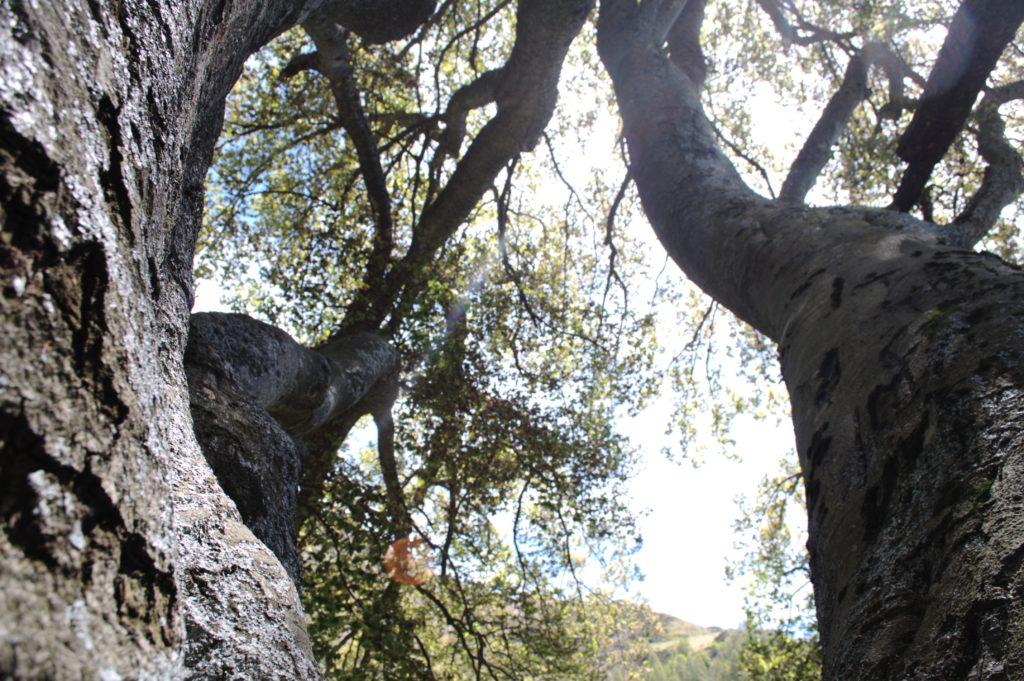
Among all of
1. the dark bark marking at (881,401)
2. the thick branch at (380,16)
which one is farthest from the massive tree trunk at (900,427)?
the thick branch at (380,16)

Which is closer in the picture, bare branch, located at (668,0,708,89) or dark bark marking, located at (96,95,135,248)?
dark bark marking, located at (96,95,135,248)

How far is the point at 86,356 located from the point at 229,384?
85.0 inches

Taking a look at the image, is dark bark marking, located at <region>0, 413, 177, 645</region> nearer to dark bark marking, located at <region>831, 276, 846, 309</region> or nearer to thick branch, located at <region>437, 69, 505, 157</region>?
dark bark marking, located at <region>831, 276, 846, 309</region>

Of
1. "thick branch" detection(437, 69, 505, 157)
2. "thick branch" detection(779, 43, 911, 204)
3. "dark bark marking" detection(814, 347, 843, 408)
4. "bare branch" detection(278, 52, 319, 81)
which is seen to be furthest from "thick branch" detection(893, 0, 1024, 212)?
"bare branch" detection(278, 52, 319, 81)

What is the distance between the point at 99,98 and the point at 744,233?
9.87ft

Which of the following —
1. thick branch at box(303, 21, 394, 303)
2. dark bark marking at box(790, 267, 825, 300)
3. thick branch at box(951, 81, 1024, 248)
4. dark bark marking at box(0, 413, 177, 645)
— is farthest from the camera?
thick branch at box(303, 21, 394, 303)

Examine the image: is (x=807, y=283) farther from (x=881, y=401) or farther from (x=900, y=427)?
(x=900, y=427)

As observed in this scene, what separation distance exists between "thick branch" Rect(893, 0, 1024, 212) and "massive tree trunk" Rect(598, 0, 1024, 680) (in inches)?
25.8

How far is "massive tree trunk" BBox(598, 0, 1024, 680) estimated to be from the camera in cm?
116

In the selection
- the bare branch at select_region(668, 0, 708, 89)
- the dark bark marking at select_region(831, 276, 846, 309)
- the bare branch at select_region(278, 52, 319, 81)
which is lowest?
the dark bark marking at select_region(831, 276, 846, 309)

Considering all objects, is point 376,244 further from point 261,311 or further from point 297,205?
point 297,205

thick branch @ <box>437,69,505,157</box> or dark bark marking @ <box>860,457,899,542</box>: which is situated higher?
thick branch @ <box>437,69,505,157</box>

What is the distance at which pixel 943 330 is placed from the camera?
1.75 meters

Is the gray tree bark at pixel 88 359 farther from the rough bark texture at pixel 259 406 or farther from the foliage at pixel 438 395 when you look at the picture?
the foliage at pixel 438 395
